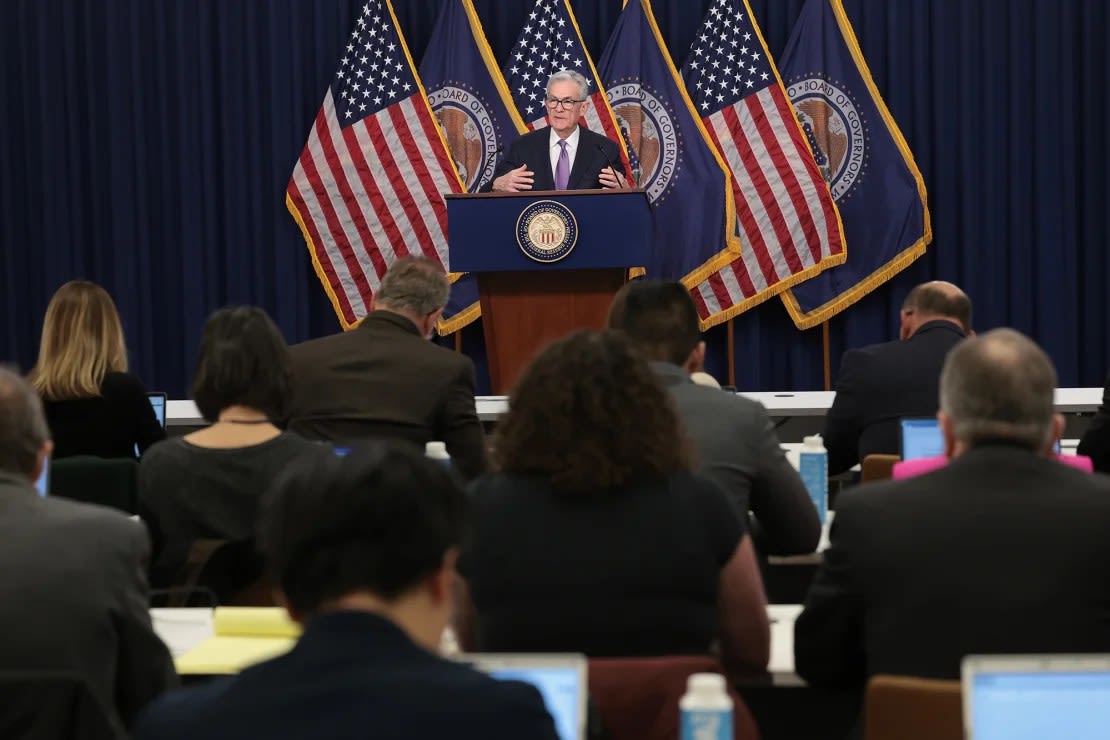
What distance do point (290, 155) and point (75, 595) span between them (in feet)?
26.5

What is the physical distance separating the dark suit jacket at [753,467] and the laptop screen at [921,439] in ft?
2.44

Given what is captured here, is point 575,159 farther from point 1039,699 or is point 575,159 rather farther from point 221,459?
point 1039,699

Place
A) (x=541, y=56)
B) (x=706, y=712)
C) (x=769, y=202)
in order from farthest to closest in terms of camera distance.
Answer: (x=541, y=56)
(x=769, y=202)
(x=706, y=712)

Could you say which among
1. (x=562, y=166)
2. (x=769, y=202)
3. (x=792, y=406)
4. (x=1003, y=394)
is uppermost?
(x=562, y=166)

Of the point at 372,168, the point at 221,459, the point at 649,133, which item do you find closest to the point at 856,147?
the point at 649,133

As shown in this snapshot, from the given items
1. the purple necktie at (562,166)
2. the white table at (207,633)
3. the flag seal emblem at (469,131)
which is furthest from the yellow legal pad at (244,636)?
the flag seal emblem at (469,131)

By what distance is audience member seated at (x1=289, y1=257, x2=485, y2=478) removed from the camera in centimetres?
407

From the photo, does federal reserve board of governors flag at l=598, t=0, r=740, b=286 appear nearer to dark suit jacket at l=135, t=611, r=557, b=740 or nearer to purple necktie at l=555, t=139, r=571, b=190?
purple necktie at l=555, t=139, r=571, b=190

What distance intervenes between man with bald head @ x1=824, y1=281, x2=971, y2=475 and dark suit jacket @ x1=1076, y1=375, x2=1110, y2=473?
0.50m

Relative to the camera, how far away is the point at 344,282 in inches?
376

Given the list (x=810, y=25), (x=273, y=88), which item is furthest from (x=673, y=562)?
A: (x=273, y=88)

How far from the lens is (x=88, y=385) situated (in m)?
4.50

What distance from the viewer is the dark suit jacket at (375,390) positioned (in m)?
4.07

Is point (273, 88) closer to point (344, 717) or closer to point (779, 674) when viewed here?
point (779, 674)
